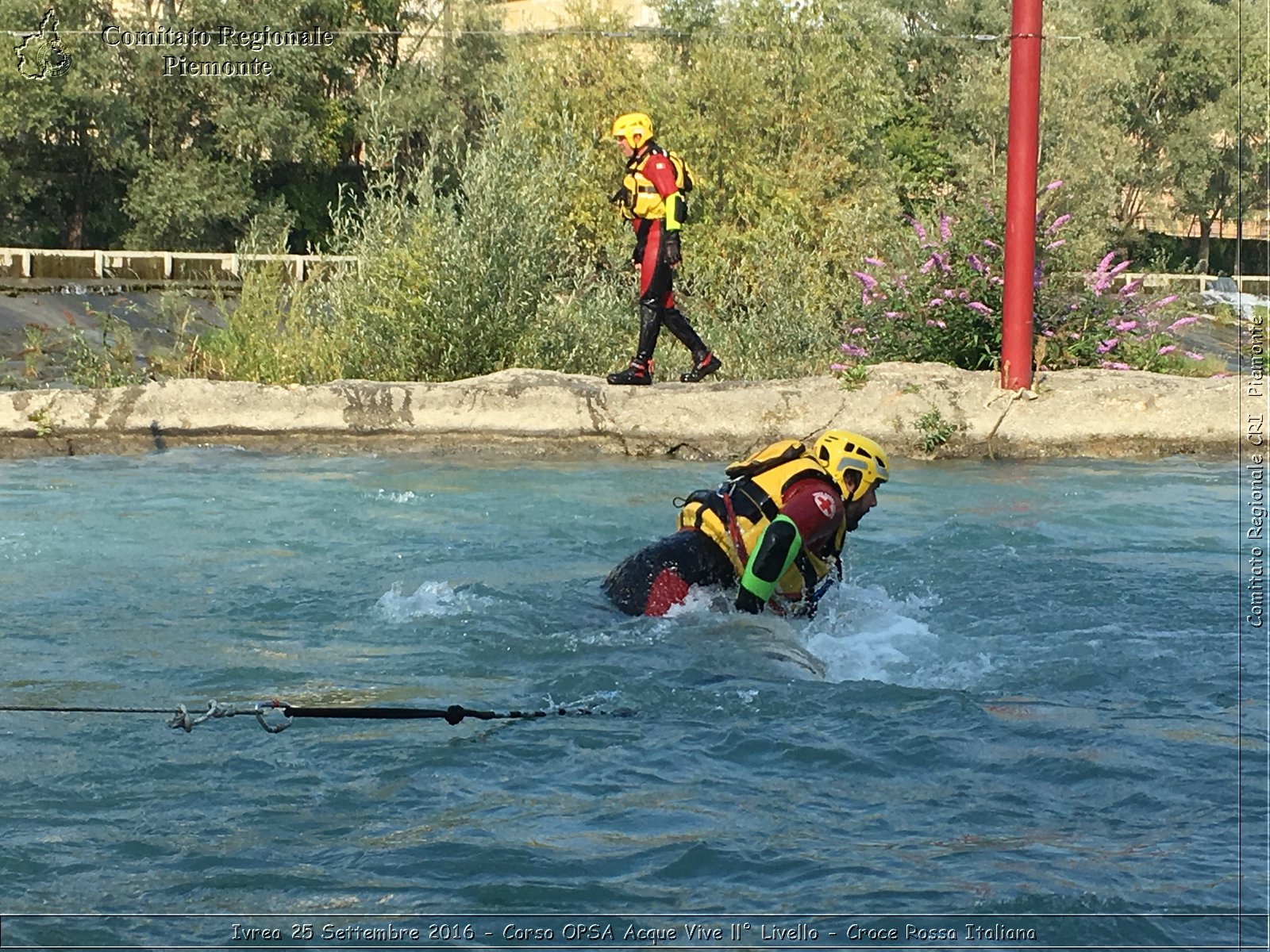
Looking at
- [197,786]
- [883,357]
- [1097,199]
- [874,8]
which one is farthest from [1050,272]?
[874,8]

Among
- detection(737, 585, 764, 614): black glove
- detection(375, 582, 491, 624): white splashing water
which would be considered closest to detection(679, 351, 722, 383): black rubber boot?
detection(375, 582, 491, 624): white splashing water

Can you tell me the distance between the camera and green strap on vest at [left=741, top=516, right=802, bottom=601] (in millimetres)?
7363

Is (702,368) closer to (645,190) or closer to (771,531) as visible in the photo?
(645,190)

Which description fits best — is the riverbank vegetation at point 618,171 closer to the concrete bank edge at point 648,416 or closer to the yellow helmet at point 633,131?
the concrete bank edge at point 648,416

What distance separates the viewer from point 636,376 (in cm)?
1338

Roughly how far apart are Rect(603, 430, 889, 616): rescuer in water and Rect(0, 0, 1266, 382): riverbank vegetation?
10.9 ft

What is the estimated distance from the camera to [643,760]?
629 cm

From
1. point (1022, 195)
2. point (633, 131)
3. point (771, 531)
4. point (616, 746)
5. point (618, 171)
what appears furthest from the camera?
point (618, 171)

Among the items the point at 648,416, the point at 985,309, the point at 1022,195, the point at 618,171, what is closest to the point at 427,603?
the point at 648,416

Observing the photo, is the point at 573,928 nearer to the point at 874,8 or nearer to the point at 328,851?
the point at 328,851

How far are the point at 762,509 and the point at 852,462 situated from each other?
474 mm

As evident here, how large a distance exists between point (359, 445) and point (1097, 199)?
2146 cm

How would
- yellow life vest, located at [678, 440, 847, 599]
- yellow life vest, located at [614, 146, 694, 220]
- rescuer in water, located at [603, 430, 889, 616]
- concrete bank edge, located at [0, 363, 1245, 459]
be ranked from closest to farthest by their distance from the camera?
rescuer in water, located at [603, 430, 889, 616], yellow life vest, located at [678, 440, 847, 599], concrete bank edge, located at [0, 363, 1245, 459], yellow life vest, located at [614, 146, 694, 220]

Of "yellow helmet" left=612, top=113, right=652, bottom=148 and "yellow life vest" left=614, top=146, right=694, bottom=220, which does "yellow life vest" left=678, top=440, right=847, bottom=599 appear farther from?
"yellow helmet" left=612, top=113, right=652, bottom=148
